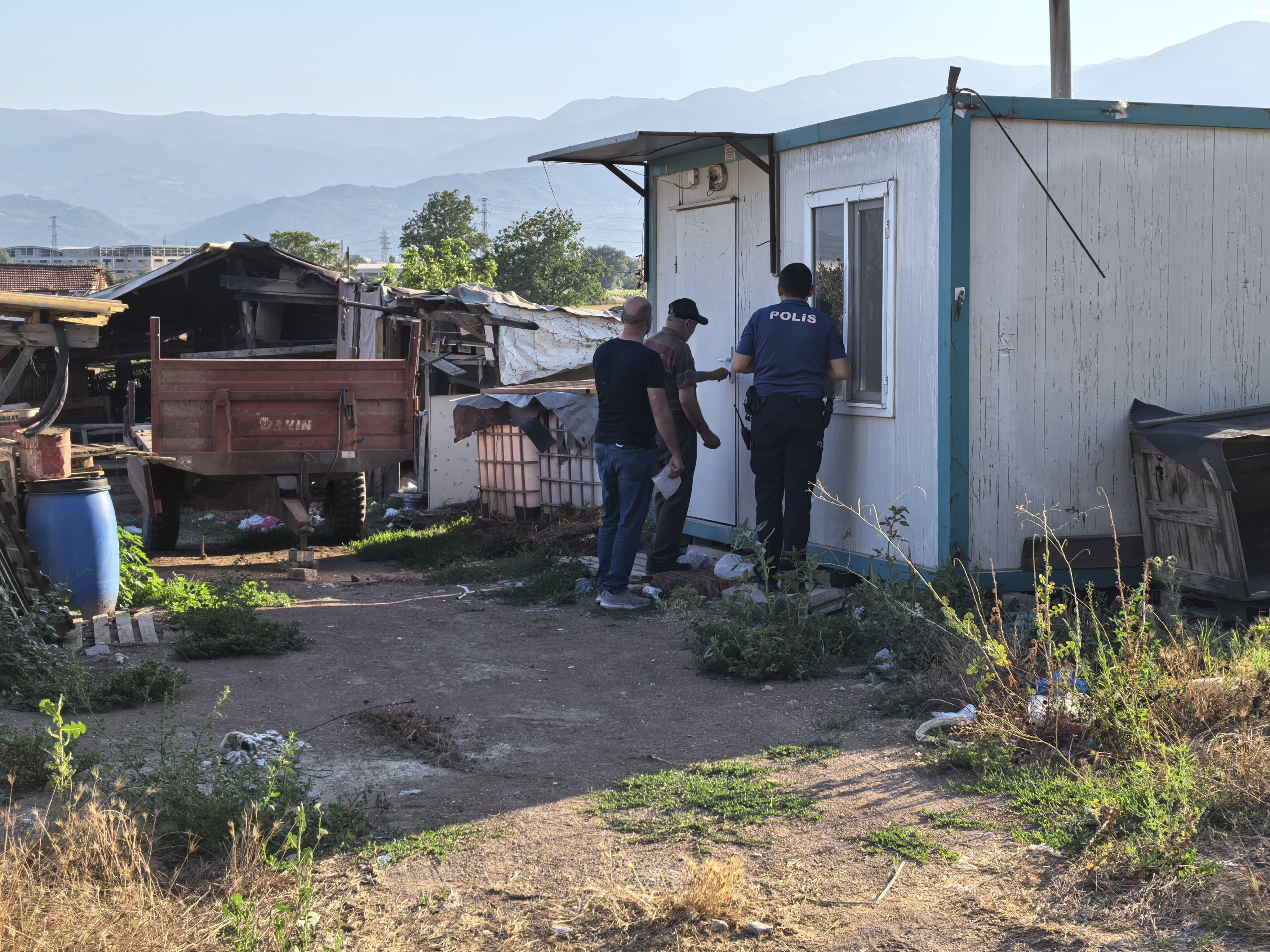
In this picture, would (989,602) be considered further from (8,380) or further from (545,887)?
(8,380)

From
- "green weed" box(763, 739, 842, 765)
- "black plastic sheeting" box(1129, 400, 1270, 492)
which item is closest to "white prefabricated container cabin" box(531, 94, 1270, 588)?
"black plastic sheeting" box(1129, 400, 1270, 492)

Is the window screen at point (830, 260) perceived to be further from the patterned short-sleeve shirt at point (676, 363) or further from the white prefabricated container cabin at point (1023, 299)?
the patterned short-sleeve shirt at point (676, 363)

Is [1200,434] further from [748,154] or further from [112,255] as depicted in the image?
[112,255]

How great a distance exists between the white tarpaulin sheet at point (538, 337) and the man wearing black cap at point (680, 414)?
747 centimetres

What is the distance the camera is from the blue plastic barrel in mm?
7035

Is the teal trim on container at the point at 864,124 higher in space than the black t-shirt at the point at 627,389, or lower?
higher

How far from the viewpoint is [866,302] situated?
733cm

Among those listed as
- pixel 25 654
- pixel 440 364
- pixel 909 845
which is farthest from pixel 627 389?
pixel 440 364

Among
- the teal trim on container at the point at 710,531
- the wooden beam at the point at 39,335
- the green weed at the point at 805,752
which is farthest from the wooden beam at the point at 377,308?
the green weed at the point at 805,752

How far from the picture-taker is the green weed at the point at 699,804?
12.9ft

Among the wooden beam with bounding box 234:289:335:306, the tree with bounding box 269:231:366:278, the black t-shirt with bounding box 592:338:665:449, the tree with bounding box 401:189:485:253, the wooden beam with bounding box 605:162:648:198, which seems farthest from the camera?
the tree with bounding box 269:231:366:278

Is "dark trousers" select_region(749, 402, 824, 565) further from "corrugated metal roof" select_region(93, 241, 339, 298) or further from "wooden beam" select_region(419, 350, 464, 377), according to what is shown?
"corrugated metal roof" select_region(93, 241, 339, 298)

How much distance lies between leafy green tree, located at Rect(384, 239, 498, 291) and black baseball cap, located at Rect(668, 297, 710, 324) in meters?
13.8

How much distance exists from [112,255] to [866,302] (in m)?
128
